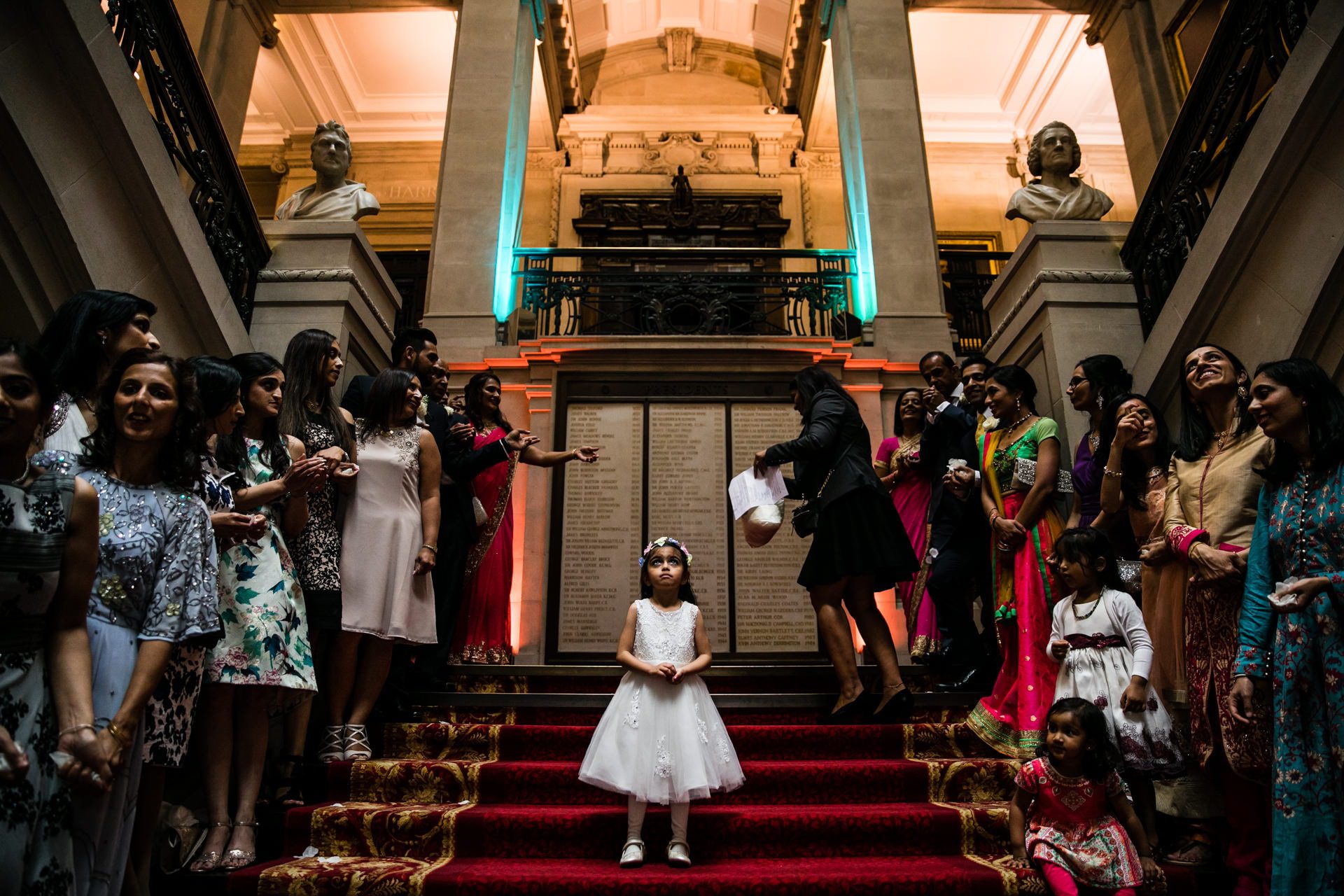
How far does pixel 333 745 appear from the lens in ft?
11.4

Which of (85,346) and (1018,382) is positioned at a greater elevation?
(1018,382)

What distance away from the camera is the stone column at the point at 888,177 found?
25.1ft

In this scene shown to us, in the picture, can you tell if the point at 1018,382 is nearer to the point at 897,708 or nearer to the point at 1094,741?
the point at 897,708

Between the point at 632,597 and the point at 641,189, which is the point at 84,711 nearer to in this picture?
the point at 632,597

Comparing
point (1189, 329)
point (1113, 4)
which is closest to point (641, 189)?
point (1113, 4)

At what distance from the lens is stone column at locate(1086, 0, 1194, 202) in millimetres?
8727

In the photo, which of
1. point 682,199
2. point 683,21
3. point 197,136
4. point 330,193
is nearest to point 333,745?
point 197,136

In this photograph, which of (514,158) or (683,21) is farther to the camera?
(683,21)

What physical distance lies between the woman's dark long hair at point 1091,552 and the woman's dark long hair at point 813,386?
130cm

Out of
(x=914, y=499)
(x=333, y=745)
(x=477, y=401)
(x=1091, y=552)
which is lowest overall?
(x=333, y=745)

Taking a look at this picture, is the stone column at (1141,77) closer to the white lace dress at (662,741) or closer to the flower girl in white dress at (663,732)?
the flower girl in white dress at (663,732)

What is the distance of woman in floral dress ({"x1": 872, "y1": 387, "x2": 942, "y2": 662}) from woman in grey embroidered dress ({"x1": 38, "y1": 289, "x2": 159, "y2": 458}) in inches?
149

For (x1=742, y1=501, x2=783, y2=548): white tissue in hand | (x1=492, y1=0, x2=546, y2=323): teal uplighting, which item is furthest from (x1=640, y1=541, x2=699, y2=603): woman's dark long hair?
(x1=492, y1=0, x2=546, y2=323): teal uplighting

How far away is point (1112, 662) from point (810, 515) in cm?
149
